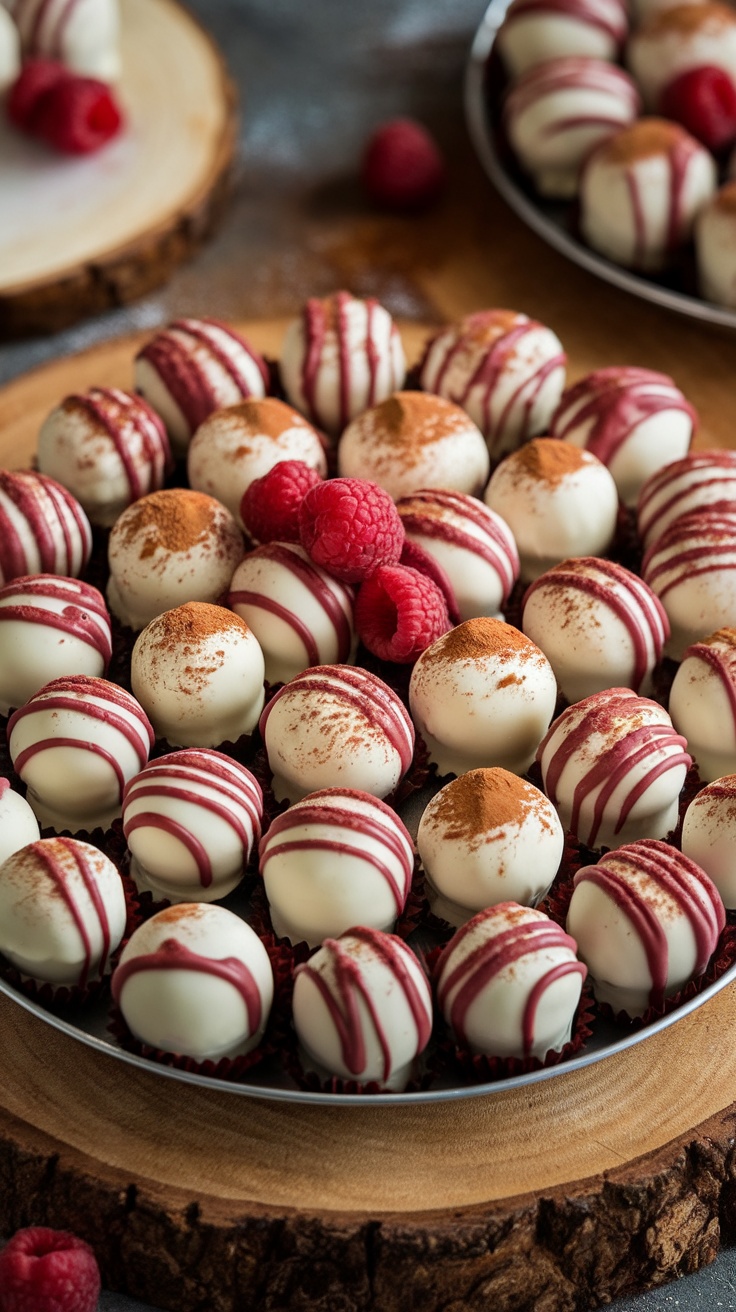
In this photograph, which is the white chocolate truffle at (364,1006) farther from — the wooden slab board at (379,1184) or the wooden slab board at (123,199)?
the wooden slab board at (123,199)

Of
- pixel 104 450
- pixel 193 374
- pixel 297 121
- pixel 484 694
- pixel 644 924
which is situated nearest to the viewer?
pixel 644 924

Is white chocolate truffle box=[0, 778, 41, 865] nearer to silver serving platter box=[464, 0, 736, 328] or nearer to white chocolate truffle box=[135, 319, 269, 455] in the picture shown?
white chocolate truffle box=[135, 319, 269, 455]

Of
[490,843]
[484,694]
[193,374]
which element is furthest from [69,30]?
[490,843]

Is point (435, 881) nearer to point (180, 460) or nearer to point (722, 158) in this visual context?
point (180, 460)

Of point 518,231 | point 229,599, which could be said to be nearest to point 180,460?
point 229,599

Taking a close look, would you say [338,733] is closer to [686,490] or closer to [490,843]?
[490,843]

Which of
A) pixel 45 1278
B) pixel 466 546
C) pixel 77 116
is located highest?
pixel 77 116
